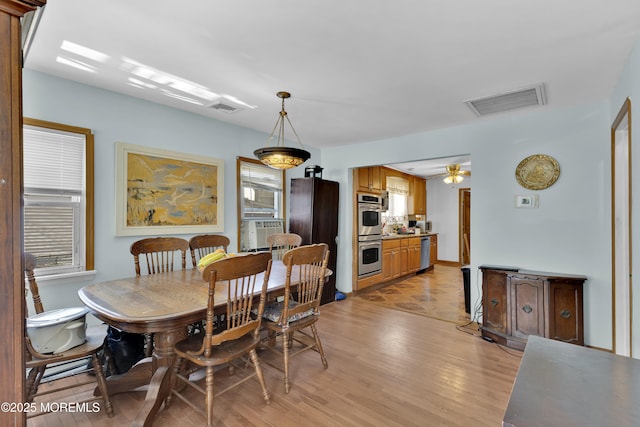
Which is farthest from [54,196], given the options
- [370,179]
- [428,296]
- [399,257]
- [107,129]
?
[399,257]

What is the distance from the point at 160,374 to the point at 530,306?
325cm

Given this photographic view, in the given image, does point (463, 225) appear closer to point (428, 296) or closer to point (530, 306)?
point (428, 296)

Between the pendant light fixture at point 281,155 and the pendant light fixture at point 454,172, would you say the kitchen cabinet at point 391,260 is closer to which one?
the pendant light fixture at point 454,172

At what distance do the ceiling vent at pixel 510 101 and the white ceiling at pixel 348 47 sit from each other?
0.11 m

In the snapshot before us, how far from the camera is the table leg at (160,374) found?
1835mm

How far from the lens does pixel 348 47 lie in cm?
205

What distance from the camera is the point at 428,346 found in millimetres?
2994

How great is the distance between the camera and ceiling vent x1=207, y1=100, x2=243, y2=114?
124 inches

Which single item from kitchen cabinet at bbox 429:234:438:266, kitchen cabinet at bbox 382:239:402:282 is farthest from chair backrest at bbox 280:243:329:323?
kitchen cabinet at bbox 429:234:438:266

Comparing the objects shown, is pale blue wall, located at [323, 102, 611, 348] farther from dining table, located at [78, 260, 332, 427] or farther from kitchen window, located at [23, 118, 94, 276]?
kitchen window, located at [23, 118, 94, 276]

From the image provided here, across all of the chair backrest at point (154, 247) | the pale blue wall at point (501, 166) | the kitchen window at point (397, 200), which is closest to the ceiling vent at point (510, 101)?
the pale blue wall at point (501, 166)

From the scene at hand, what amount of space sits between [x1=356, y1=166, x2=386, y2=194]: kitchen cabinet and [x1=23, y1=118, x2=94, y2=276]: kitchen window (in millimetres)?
3655

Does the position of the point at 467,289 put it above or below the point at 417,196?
below

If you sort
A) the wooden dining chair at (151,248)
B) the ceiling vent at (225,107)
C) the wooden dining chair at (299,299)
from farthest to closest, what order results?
the ceiling vent at (225,107) → the wooden dining chair at (151,248) → the wooden dining chair at (299,299)
